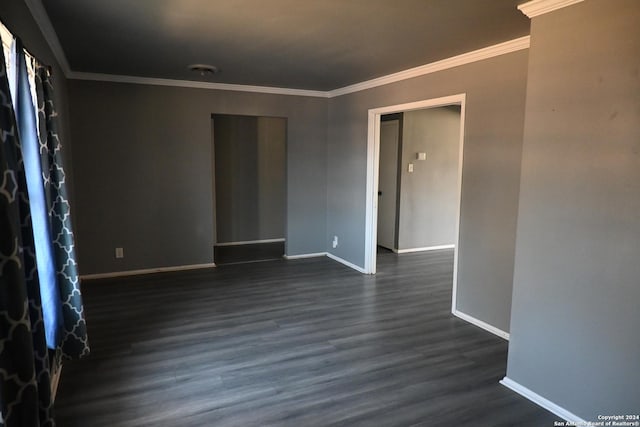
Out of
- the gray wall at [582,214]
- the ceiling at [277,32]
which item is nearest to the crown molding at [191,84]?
the ceiling at [277,32]

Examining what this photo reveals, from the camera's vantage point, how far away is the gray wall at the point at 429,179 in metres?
6.70

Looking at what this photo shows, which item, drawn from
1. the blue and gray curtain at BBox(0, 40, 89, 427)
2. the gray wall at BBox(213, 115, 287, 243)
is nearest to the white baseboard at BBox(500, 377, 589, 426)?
the blue and gray curtain at BBox(0, 40, 89, 427)

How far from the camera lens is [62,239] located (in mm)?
2684

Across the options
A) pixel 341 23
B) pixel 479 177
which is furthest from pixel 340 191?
pixel 341 23

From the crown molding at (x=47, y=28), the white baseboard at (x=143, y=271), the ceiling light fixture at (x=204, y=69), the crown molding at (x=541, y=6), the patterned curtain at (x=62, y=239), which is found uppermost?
the ceiling light fixture at (x=204, y=69)

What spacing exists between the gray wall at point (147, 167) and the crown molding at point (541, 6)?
3.79 metres

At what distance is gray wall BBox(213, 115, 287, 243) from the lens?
23.5 feet

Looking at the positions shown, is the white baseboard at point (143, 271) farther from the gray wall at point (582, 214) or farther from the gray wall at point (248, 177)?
the gray wall at point (582, 214)

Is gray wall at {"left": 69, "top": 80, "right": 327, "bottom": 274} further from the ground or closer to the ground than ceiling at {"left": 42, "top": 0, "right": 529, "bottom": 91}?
closer to the ground

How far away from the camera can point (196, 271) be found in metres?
5.45

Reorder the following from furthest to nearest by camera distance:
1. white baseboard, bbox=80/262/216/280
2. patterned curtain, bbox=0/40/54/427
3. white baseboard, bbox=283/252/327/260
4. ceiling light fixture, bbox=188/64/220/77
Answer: white baseboard, bbox=283/252/327/260, white baseboard, bbox=80/262/216/280, ceiling light fixture, bbox=188/64/220/77, patterned curtain, bbox=0/40/54/427

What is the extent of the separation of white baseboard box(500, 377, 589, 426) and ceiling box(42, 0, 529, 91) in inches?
95.0

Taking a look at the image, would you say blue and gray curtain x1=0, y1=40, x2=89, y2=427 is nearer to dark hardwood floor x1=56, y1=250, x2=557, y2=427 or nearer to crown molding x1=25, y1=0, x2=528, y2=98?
dark hardwood floor x1=56, y1=250, x2=557, y2=427

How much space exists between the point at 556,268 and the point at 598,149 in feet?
2.34
